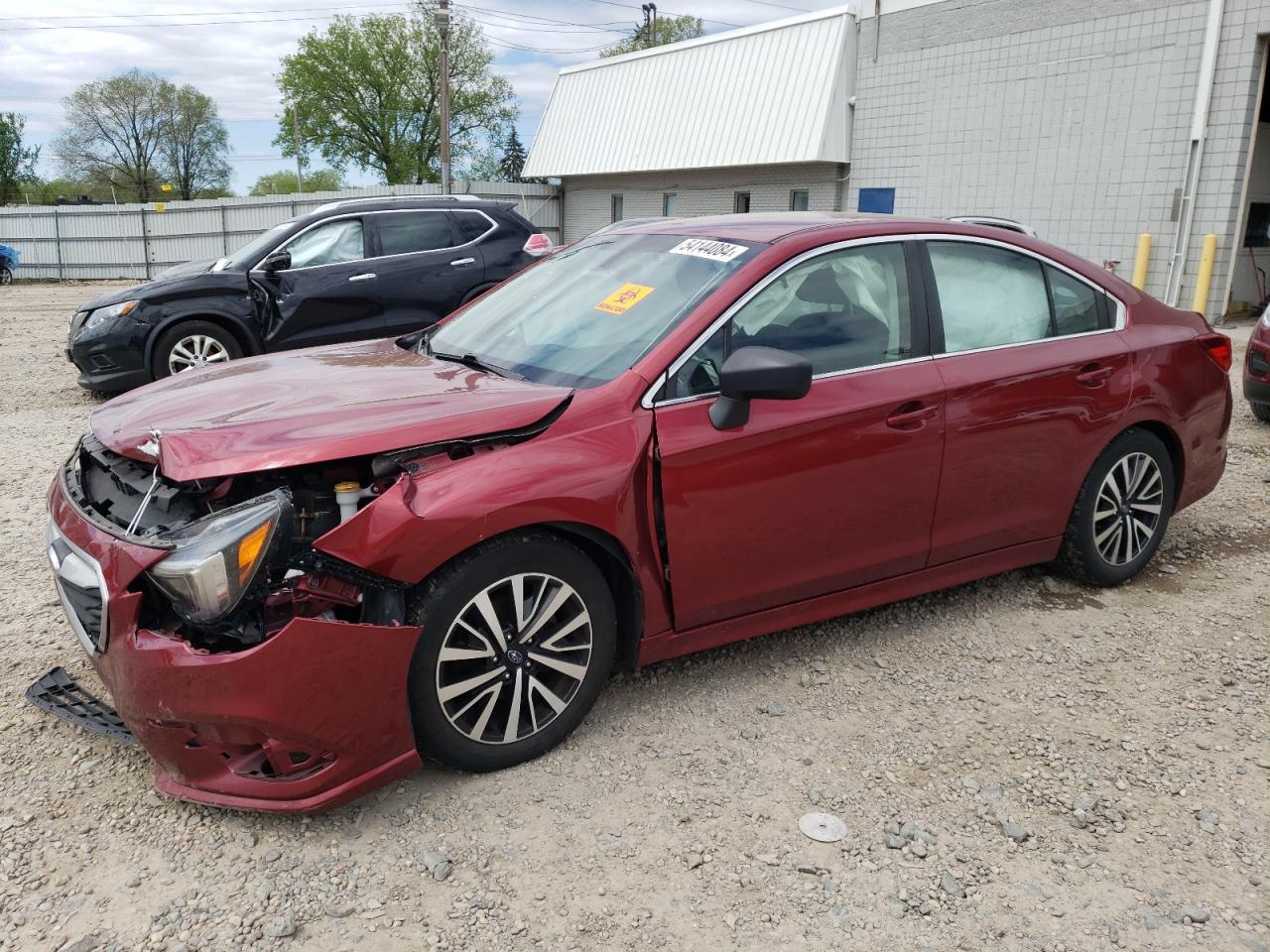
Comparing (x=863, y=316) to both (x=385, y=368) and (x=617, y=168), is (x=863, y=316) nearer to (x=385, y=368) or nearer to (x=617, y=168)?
(x=385, y=368)

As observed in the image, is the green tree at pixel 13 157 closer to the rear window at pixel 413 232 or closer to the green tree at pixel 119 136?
the green tree at pixel 119 136

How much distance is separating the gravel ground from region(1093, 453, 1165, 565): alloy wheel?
0.48m

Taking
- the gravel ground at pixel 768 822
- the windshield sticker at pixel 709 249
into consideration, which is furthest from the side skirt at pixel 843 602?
the windshield sticker at pixel 709 249

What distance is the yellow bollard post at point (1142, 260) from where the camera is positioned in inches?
579

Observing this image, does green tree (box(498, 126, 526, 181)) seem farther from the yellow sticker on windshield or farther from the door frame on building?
the yellow sticker on windshield

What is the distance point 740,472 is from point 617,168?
22.8 m

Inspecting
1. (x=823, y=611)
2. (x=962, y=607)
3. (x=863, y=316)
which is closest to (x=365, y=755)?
(x=823, y=611)

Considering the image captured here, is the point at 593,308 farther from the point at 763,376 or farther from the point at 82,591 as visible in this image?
the point at 82,591

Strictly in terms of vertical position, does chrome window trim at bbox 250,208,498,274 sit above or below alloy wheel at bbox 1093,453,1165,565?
above

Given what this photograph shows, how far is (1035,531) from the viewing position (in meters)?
4.11

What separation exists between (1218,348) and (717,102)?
61.2 feet

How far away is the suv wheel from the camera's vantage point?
8320 millimetres

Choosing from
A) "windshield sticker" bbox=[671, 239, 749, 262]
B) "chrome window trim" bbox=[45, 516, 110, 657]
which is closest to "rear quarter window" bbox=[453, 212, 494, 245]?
"windshield sticker" bbox=[671, 239, 749, 262]

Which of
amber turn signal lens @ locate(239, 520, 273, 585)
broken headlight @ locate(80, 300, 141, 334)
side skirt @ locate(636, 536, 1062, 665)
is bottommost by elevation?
side skirt @ locate(636, 536, 1062, 665)
